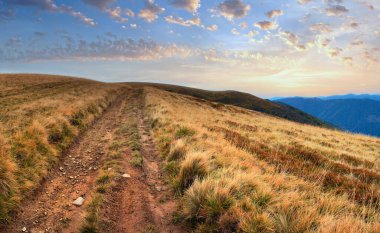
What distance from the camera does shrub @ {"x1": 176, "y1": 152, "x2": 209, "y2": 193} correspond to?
23.8 feet

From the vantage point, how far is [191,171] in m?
7.53

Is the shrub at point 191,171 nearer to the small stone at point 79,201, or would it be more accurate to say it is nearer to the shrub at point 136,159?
the shrub at point 136,159

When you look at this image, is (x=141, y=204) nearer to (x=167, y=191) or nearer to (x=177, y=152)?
(x=167, y=191)

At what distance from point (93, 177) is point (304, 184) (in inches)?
269

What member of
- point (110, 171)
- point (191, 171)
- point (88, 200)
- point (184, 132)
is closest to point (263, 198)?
point (191, 171)

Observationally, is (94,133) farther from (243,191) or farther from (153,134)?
(243,191)

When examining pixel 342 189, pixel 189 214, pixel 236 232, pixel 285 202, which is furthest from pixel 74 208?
pixel 342 189

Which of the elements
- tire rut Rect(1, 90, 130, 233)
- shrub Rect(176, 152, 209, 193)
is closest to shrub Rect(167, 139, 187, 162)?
shrub Rect(176, 152, 209, 193)

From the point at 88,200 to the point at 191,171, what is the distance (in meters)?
3.03

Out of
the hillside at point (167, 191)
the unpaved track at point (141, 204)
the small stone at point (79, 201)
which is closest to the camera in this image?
the hillside at point (167, 191)

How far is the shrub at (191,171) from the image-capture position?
7.25 meters

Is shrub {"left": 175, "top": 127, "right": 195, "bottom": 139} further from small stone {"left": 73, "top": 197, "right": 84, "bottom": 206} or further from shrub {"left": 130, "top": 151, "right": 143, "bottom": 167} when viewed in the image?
small stone {"left": 73, "top": 197, "right": 84, "bottom": 206}

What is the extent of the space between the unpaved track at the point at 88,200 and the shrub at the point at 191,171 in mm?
511

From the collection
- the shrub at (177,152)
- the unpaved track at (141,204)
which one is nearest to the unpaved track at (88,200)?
the unpaved track at (141,204)
